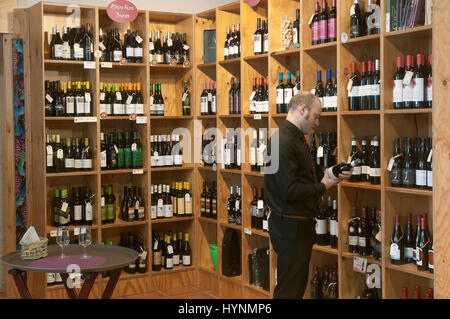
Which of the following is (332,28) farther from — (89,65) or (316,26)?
(89,65)

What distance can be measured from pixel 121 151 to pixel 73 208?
2.17 feet

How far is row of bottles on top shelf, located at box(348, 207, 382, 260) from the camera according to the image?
4.09 metres

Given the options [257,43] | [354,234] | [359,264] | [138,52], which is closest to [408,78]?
[354,234]

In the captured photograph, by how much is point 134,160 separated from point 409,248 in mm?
2700

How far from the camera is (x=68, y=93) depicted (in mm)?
5355

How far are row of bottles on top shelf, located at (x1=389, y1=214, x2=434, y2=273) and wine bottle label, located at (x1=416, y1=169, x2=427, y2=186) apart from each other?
0.26 meters

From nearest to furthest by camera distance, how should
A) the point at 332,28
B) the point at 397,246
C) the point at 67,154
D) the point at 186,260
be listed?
the point at 397,246, the point at 332,28, the point at 67,154, the point at 186,260

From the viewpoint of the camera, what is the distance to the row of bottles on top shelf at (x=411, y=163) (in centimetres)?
376

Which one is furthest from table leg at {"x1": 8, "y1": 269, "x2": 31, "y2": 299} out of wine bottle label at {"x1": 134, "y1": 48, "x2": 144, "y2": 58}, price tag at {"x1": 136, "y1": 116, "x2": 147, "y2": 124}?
wine bottle label at {"x1": 134, "y1": 48, "x2": 144, "y2": 58}

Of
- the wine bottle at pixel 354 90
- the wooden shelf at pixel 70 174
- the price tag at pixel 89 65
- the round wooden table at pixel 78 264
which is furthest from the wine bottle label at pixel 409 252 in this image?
the price tag at pixel 89 65

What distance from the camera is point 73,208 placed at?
5.40m

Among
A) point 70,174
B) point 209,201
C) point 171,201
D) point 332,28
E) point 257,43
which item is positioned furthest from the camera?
point 171,201
